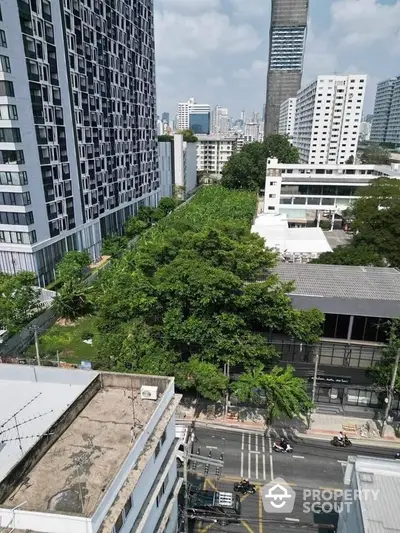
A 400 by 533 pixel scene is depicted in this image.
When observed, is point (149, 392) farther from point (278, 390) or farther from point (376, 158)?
point (376, 158)

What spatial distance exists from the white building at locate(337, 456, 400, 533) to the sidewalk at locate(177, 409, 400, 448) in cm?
871

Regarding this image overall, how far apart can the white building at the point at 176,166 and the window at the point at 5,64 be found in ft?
163

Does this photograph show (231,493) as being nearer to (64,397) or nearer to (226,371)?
(226,371)

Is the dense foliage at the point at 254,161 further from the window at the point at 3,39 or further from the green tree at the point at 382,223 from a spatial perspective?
the window at the point at 3,39

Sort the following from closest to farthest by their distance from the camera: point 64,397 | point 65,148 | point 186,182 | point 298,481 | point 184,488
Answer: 1. point 64,397
2. point 184,488
3. point 298,481
4. point 65,148
5. point 186,182

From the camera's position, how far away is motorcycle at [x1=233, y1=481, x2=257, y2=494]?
2044cm

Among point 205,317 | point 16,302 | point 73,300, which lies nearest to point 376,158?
point 73,300

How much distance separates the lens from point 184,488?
1912 centimetres

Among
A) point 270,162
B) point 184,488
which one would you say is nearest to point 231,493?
point 184,488

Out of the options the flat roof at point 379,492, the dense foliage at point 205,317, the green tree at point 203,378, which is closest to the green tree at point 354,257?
the dense foliage at point 205,317

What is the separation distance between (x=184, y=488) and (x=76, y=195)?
3859 centimetres

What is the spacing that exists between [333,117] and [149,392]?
13068 cm

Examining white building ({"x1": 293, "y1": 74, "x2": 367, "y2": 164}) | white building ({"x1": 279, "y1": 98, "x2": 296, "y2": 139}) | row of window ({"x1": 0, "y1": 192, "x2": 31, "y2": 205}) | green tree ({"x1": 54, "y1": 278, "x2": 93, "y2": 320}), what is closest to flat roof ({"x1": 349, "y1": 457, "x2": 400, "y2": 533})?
green tree ({"x1": 54, "y1": 278, "x2": 93, "y2": 320})

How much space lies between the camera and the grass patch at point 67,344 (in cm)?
3203
